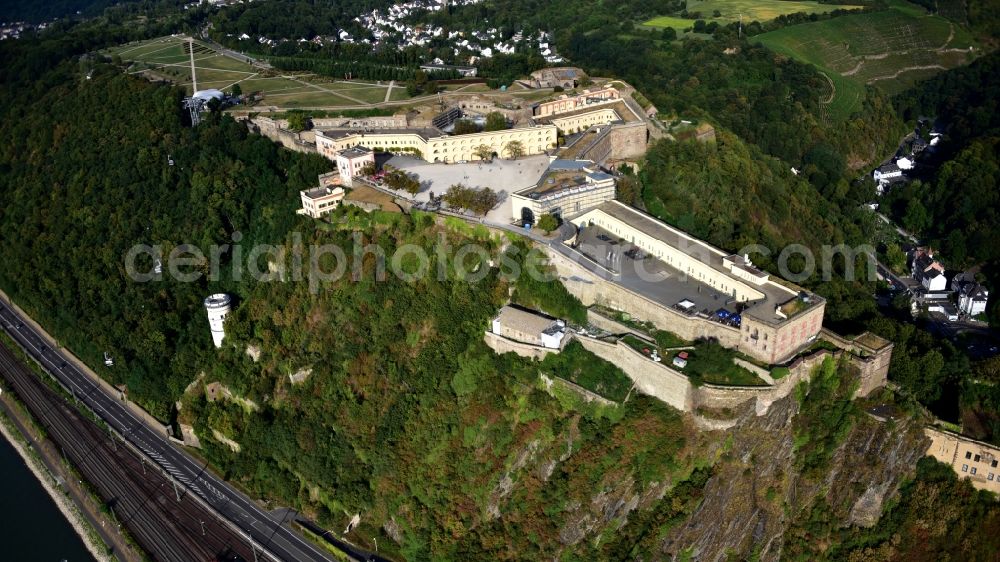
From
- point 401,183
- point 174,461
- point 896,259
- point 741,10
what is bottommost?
point 174,461

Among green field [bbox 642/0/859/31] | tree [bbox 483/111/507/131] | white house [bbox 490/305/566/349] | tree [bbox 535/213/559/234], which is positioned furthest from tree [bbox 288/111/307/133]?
green field [bbox 642/0/859/31]

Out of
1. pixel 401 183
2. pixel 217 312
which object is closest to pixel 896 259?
pixel 401 183

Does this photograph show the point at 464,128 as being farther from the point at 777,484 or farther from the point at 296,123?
the point at 777,484

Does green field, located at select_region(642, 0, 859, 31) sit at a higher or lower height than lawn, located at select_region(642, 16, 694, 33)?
higher

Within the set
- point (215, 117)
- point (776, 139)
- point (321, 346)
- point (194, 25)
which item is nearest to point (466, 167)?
point (321, 346)

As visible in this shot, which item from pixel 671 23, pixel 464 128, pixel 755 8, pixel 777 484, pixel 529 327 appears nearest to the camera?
pixel 777 484

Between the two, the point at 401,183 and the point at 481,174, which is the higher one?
the point at 401,183

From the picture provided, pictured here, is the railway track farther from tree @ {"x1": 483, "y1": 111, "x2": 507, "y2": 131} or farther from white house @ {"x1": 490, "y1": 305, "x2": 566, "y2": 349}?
tree @ {"x1": 483, "y1": 111, "x2": 507, "y2": 131}
